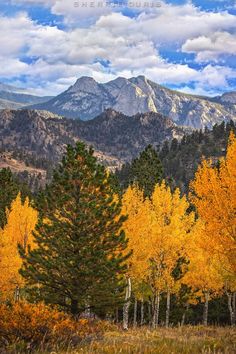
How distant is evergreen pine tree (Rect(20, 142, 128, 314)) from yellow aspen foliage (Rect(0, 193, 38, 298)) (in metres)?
11.9

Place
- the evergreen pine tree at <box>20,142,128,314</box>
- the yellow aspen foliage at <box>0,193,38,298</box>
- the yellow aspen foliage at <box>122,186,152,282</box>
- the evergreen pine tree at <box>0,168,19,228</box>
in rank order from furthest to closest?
1. the evergreen pine tree at <box>0,168,19,228</box>
2. the yellow aspen foliage at <box>0,193,38,298</box>
3. the yellow aspen foliage at <box>122,186,152,282</box>
4. the evergreen pine tree at <box>20,142,128,314</box>

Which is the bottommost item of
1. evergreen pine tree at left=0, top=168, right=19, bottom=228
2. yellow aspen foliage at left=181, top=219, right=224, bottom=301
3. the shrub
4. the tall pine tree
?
the shrub

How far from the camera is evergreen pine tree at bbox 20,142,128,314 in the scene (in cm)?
2284

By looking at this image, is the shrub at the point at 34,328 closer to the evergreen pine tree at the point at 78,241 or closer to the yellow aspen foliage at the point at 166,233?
the evergreen pine tree at the point at 78,241

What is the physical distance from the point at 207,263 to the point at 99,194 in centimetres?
1609

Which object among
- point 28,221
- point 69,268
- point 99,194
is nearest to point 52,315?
point 69,268

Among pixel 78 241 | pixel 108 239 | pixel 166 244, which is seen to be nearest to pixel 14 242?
pixel 166 244

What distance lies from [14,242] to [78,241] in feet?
66.7

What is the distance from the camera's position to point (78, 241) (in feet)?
75.8

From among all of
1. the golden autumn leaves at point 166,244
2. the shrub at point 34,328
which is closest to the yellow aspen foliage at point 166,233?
the golden autumn leaves at point 166,244

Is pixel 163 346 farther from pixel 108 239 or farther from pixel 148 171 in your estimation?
pixel 148 171

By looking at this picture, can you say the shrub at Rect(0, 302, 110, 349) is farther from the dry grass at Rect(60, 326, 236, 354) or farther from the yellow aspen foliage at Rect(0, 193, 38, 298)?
the yellow aspen foliage at Rect(0, 193, 38, 298)

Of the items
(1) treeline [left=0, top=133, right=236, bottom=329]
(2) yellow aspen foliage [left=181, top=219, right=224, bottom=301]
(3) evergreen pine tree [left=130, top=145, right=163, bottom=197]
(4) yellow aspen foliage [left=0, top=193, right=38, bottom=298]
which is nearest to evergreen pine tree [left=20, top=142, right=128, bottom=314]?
(1) treeline [left=0, top=133, right=236, bottom=329]

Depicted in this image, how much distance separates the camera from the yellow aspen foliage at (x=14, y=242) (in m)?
37.8
